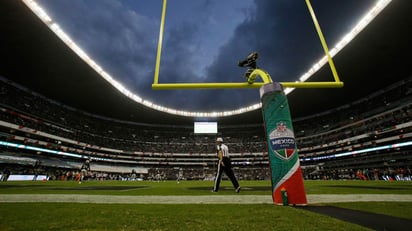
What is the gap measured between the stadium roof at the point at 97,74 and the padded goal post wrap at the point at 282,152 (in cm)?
2332

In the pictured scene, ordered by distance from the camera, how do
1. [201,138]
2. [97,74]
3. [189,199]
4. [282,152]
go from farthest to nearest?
[201,138] → [97,74] → [189,199] → [282,152]

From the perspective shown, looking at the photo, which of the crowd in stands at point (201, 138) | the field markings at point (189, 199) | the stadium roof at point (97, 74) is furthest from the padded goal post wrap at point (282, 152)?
the crowd in stands at point (201, 138)

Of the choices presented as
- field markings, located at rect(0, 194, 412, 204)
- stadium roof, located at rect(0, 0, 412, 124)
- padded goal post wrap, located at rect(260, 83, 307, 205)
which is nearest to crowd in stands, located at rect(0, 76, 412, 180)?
stadium roof, located at rect(0, 0, 412, 124)

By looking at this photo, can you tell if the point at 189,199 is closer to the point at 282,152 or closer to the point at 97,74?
the point at 282,152

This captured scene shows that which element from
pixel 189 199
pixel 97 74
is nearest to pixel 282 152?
pixel 189 199

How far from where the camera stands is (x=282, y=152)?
2.94m

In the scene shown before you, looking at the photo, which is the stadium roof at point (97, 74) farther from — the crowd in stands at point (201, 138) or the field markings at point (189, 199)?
the field markings at point (189, 199)

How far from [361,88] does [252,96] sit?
2804 cm

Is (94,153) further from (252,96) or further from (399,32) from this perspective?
(399,32)

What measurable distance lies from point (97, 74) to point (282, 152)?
30.1 metres

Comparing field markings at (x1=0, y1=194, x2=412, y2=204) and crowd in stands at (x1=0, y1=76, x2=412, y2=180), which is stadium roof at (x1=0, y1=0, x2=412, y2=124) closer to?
crowd in stands at (x1=0, y1=76, x2=412, y2=180)

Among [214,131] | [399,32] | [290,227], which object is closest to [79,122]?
[214,131]

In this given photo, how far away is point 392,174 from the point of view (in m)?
24.5

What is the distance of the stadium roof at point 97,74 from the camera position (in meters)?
19.1
